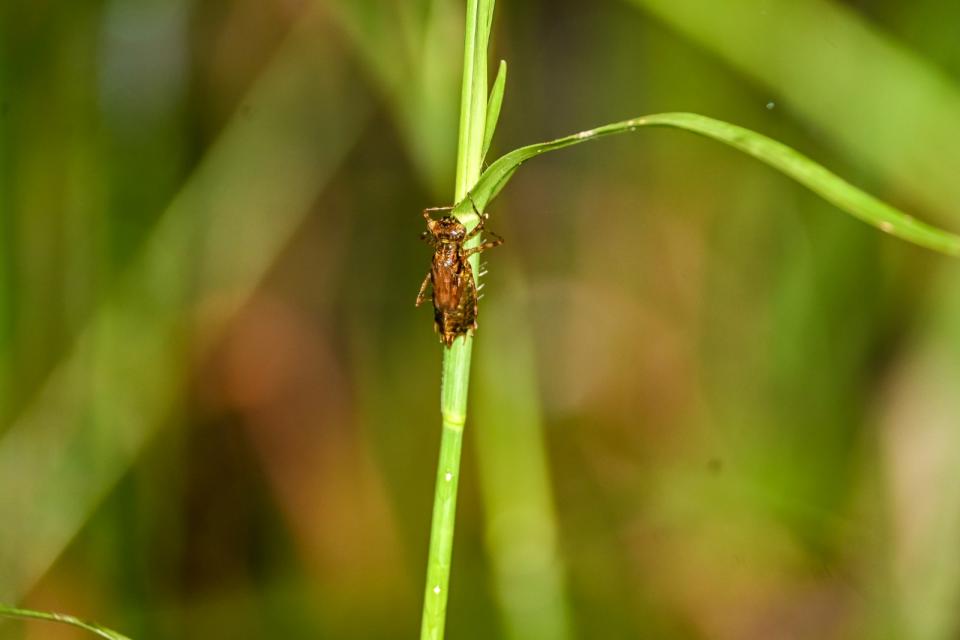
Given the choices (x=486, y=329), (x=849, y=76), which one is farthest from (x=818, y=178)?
(x=486, y=329)

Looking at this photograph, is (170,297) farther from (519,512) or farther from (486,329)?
(519,512)

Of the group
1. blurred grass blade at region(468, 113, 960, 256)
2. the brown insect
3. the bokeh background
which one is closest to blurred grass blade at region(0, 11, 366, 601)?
the bokeh background

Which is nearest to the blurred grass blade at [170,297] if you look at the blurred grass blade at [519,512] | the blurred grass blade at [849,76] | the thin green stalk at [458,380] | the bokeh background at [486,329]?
the bokeh background at [486,329]

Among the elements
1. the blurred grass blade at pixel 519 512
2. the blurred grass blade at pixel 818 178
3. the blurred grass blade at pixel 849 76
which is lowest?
the blurred grass blade at pixel 519 512

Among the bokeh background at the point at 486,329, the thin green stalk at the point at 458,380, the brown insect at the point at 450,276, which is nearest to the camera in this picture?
the thin green stalk at the point at 458,380

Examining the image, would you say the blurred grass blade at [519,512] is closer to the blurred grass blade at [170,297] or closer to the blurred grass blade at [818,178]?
the blurred grass blade at [170,297]

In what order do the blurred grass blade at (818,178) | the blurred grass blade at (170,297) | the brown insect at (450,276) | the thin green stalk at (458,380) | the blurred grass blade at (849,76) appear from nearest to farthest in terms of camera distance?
the blurred grass blade at (818,178) → the thin green stalk at (458,380) → the brown insect at (450,276) → the blurred grass blade at (849,76) → the blurred grass blade at (170,297)
